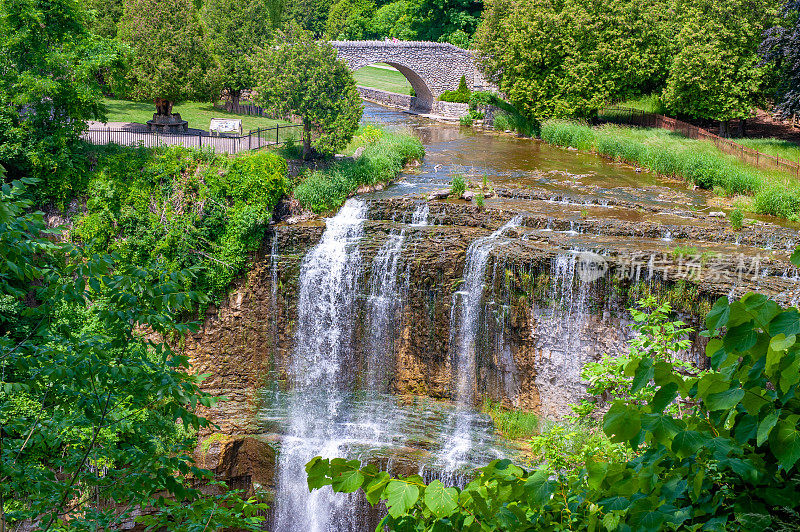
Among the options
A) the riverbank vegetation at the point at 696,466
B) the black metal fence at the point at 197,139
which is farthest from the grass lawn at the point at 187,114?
the riverbank vegetation at the point at 696,466

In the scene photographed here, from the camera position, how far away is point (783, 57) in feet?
93.8

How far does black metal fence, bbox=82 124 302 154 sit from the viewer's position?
21.3 m

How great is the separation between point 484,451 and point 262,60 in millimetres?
13732

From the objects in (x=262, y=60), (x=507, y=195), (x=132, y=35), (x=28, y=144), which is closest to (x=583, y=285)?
(x=507, y=195)

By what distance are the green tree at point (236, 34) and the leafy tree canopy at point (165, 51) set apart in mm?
5616

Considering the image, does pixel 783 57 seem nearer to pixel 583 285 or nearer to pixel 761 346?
pixel 583 285

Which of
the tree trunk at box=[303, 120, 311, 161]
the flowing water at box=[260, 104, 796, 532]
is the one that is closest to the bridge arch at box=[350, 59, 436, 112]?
the tree trunk at box=[303, 120, 311, 161]

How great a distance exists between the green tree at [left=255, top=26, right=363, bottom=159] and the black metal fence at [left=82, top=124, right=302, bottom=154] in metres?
1.28

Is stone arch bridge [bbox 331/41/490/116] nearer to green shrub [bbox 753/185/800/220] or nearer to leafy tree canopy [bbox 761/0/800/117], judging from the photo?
leafy tree canopy [bbox 761/0/800/117]

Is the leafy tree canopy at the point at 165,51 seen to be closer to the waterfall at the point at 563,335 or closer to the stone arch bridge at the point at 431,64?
the waterfall at the point at 563,335

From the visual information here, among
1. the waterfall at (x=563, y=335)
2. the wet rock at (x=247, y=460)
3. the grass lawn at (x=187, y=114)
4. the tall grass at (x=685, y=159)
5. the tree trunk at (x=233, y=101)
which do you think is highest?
the tree trunk at (x=233, y=101)

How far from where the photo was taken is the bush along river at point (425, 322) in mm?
15836

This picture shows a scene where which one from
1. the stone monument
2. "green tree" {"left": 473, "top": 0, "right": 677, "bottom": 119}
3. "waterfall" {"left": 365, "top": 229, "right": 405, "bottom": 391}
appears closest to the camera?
"waterfall" {"left": 365, "top": 229, "right": 405, "bottom": 391}

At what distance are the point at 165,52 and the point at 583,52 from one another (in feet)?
66.2
